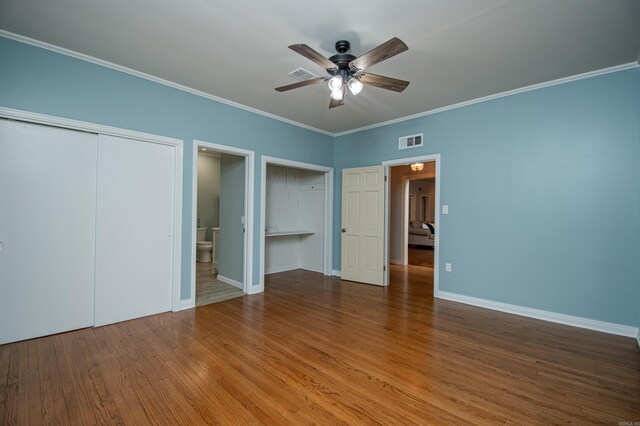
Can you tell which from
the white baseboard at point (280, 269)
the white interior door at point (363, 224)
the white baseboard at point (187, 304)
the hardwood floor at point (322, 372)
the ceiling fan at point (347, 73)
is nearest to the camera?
the hardwood floor at point (322, 372)

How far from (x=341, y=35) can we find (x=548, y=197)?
3114 millimetres

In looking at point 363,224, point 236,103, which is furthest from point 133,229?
point 363,224

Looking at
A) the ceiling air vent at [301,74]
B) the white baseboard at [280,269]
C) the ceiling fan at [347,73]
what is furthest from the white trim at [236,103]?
the white baseboard at [280,269]

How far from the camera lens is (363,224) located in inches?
204

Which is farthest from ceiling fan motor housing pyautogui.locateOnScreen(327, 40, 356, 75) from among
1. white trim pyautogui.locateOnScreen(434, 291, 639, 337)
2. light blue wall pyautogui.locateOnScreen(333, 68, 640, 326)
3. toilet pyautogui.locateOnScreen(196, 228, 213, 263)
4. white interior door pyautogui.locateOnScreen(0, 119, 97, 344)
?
toilet pyautogui.locateOnScreen(196, 228, 213, 263)

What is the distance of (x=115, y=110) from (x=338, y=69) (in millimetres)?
2507

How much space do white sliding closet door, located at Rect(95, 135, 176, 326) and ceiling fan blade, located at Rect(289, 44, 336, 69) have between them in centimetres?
228

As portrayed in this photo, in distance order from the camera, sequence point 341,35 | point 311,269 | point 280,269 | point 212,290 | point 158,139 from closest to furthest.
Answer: point 341,35 < point 158,139 < point 212,290 < point 280,269 < point 311,269

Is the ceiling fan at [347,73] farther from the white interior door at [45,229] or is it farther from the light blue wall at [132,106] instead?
the white interior door at [45,229]

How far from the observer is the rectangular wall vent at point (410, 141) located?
4.62 metres

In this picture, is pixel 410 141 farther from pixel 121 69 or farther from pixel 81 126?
pixel 81 126

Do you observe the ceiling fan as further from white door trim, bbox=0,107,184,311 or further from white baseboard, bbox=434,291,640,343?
white baseboard, bbox=434,291,640,343

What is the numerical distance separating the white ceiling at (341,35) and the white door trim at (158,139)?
0.72 meters

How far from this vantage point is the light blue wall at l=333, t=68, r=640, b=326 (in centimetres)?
306
